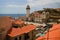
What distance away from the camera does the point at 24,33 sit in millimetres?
18000

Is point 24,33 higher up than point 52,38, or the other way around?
point 52,38

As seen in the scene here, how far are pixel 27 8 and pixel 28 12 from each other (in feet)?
4.21

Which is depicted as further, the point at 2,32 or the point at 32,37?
the point at 32,37

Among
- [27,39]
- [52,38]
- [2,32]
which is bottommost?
[27,39]

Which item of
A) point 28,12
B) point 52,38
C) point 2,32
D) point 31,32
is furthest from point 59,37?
point 28,12

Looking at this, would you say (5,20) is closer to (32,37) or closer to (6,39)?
(6,39)

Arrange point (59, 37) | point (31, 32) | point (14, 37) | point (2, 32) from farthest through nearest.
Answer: point (31, 32)
point (14, 37)
point (2, 32)
point (59, 37)

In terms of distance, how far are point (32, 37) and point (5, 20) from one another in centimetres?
414

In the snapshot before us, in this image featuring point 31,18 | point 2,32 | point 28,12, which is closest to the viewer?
point 2,32

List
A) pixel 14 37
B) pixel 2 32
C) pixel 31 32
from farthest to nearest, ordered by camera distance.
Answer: pixel 31 32 → pixel 14 37 → pixel 2 32

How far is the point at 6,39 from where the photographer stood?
17219 mm

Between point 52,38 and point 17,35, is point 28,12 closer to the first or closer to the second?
point 17,35

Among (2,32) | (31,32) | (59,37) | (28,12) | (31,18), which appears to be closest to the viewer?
(59,37)

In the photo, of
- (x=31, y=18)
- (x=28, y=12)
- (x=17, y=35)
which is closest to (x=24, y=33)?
(x=17, y=35)
